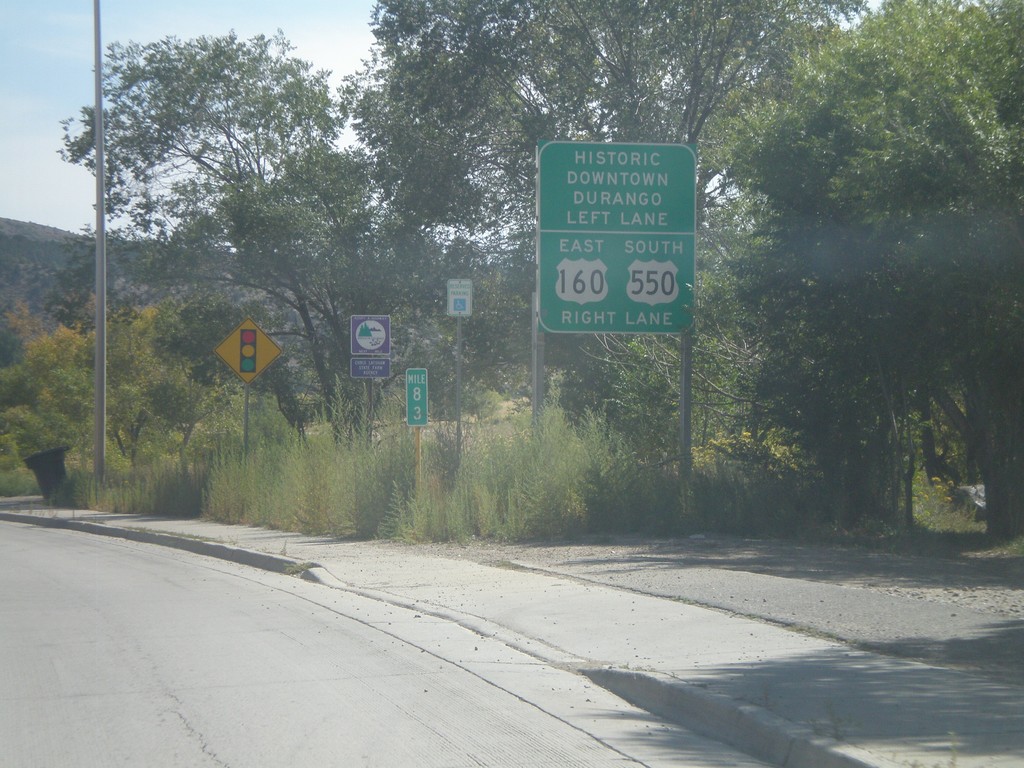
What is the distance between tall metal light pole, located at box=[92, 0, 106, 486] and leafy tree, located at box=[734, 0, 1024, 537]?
16.0m

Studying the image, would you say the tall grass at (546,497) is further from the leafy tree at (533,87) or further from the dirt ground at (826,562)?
the leafy tree at (533,87)

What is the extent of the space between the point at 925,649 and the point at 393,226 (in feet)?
75.3

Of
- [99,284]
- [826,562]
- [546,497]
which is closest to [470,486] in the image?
[546,497]

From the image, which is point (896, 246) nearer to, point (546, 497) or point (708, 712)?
point (546, 497)

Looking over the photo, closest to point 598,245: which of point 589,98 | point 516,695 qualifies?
point 516,695

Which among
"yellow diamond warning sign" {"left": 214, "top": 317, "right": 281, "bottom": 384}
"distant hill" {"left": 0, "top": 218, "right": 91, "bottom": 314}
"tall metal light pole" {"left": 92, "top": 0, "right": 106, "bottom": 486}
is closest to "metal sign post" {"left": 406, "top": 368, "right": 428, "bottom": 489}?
"yellow diamond warning sign" {"left": 214, "top": 317, "right": 281, "bottom": 384}

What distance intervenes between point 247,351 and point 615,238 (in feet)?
26.0

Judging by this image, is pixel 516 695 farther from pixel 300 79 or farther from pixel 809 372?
pixel 300 79

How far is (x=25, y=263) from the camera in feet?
287

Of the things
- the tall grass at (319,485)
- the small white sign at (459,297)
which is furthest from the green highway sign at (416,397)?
the small white sign at (459,297)

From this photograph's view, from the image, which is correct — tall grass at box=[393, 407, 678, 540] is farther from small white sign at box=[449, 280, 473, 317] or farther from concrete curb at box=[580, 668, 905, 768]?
concrete curb at box=[580, 668, 905, 768]

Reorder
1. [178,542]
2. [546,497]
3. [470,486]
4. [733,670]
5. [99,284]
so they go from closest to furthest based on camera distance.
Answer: [733,670]
[546,497]
[470,486]
[178,542]
[99,284]

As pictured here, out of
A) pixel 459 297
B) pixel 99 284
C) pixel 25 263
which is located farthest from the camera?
pixel 25 263

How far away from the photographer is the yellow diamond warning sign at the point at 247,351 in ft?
65.9
